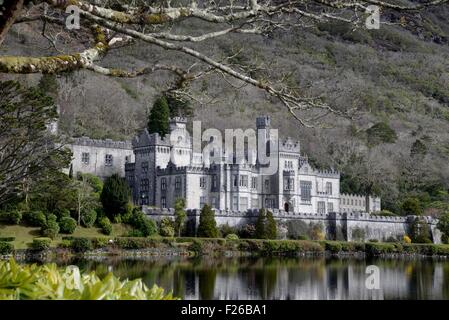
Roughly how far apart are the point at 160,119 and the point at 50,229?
26.4m

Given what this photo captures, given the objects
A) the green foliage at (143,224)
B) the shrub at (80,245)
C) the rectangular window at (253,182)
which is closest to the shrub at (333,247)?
the rectangular window at (253,182)

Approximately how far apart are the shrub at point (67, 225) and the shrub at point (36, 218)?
1.37 meters

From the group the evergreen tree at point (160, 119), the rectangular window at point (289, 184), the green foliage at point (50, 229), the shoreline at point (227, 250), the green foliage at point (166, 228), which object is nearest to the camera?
the shoreline at point (227, 250)

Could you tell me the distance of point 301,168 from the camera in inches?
2827

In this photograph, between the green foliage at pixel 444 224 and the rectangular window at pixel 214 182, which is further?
the rectangular window at pixel 214 182

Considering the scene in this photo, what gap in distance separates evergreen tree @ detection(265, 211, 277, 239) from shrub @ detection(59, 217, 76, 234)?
1540cm

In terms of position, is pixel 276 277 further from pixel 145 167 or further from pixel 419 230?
pixel 419 230

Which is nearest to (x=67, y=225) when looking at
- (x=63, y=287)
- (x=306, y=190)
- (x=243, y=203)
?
(x=243, y=203)

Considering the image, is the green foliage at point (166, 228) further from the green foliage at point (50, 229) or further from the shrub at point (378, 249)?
the shrub at point (378, 249)

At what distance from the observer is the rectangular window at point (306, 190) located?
71.0 m

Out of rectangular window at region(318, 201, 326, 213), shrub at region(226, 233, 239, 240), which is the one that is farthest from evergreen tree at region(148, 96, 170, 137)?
shrub at region(226, 233, 239, 240)

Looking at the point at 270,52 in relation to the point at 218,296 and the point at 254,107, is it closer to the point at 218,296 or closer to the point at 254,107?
the point at 254,107

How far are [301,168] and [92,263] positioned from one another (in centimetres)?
3521

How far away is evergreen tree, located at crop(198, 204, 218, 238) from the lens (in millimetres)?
56812
